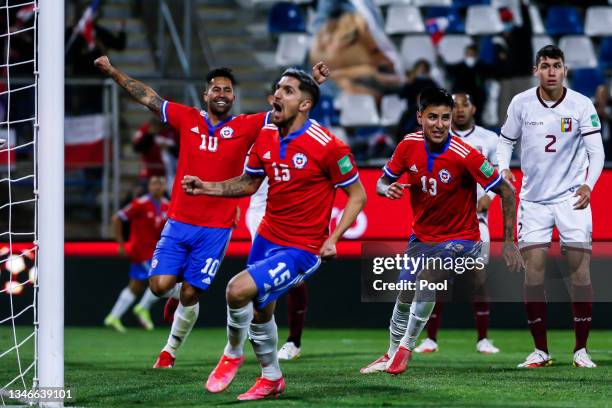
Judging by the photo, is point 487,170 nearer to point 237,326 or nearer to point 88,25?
point 237,326

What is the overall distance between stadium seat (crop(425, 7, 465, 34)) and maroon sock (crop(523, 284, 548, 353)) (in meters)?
7.52

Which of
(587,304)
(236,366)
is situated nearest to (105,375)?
(236,366)

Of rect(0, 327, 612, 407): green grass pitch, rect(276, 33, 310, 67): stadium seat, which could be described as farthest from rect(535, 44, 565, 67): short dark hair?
rect(276, 33, 310, 67): stadium seat

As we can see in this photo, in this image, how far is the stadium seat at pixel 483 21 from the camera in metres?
15.6

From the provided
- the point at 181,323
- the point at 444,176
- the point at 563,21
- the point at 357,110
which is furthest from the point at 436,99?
the point at 563,21

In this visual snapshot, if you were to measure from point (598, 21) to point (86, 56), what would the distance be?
6868mm

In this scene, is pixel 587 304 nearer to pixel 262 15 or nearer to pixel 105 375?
pixel 105 375

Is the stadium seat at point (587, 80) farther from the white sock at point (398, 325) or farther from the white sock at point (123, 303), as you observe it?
the white sock at point (398, 325)

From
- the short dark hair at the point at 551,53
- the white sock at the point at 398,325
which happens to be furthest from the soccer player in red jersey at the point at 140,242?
the short dark hair at the point at 551,53

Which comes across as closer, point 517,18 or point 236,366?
point 236,366

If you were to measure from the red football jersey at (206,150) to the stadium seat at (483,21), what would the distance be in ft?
25.3

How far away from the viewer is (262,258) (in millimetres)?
6738

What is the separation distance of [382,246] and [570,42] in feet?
16.2

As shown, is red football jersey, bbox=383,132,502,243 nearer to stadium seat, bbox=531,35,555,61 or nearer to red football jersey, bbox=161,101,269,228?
red football jersey, bbox=161,101,269,228
